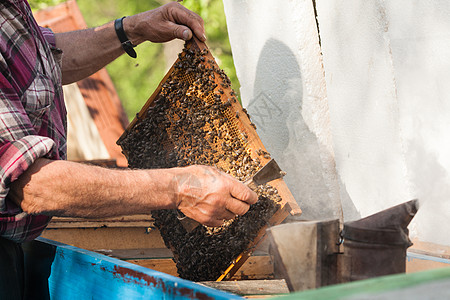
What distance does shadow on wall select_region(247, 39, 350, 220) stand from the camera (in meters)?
3.00

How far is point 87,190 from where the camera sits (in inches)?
65.6

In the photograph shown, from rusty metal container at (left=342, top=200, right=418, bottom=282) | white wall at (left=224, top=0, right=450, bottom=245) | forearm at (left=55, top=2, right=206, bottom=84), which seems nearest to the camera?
rusty metal container at (left=342, top=200, right=418, bottom=282)

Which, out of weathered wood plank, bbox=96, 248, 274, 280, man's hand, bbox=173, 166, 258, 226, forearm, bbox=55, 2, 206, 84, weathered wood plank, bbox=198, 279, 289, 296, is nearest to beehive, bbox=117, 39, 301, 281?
weathered wood plank, bbox=96, 248, 274, 280

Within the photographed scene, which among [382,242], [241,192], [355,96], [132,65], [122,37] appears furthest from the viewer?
[132,65]

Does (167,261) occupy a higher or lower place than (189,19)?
lower

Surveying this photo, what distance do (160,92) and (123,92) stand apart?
11.5ft

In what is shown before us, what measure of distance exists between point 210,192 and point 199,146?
1.83ft

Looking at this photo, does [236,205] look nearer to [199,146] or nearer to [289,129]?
[199,146]

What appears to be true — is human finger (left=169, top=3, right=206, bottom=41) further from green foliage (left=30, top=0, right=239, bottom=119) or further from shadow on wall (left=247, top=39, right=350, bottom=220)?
green foliage (left=30, top=0, right=239, bottom=119)

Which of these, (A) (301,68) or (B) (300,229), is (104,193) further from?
(A) (301,68)

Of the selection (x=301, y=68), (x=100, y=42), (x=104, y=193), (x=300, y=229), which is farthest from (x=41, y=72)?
(x=301, y=68)

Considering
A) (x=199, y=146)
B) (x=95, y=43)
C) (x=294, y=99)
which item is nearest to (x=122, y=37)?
(x=95, y=43)

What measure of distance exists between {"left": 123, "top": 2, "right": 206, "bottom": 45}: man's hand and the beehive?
87 mm

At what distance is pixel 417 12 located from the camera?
2260mm
